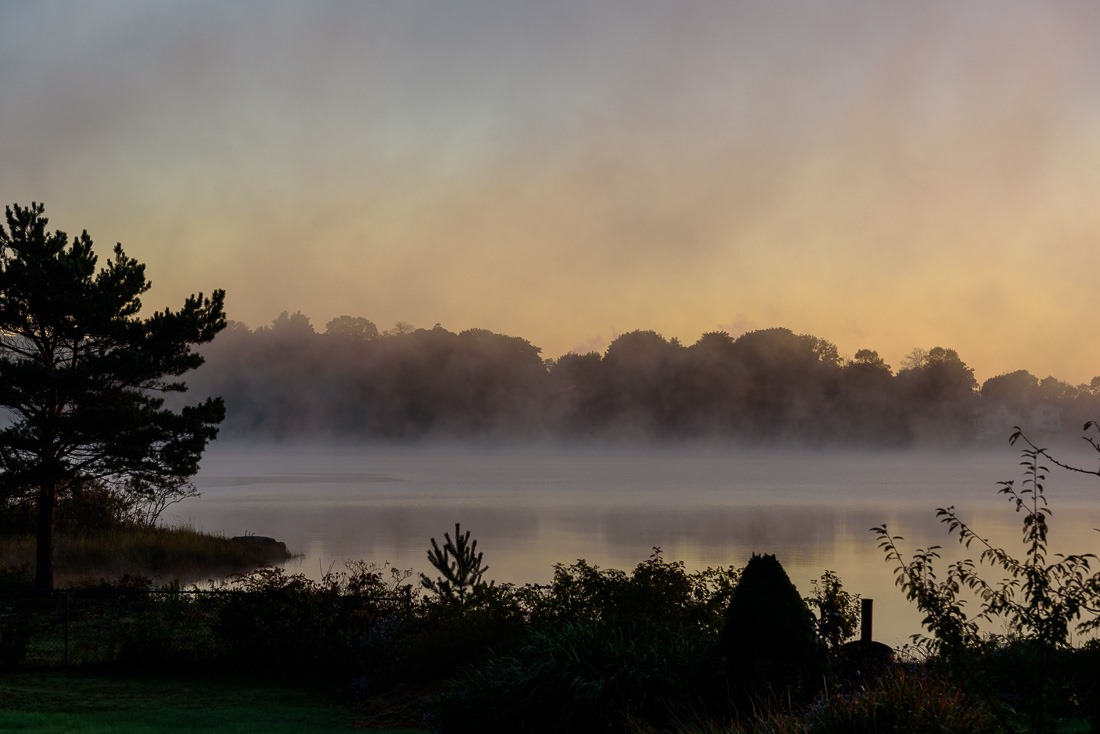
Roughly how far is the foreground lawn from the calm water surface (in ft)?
58.0

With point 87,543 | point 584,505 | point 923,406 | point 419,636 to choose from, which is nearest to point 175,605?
point 419,636

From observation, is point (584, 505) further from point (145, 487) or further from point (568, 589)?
point (568, 589)

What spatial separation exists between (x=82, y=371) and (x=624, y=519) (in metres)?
51.7

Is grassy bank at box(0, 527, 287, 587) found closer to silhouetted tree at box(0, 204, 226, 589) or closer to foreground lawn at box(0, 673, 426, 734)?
silhouetted tree at box(0, 204, 226, 589)

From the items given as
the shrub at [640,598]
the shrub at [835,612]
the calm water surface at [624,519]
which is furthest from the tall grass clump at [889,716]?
the calm water surface at [624,519]

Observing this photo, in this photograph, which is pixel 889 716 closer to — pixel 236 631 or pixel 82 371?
pixel 236 631

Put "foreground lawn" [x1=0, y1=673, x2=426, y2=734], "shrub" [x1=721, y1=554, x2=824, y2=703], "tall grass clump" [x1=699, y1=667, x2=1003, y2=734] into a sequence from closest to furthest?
"tall grass clump" [x1=699, y1=667, x2=1003, y2=734] < "shrub" [x1=721, y1=554, x2=824, y2=703] < "foreground lawn" [x1=0, y1=673, x2=426, y2=734]

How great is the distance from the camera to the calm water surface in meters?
49.4

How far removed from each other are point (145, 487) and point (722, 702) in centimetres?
2514

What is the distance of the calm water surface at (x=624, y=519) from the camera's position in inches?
1944

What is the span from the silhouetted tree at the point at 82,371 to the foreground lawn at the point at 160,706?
41.1 ft

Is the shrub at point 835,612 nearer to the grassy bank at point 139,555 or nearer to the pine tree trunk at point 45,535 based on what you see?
the pine tree trunk at point 45,535

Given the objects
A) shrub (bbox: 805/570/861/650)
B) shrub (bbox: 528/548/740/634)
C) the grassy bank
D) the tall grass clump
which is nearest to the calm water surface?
the grassy bank

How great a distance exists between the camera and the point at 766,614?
1165 cm
